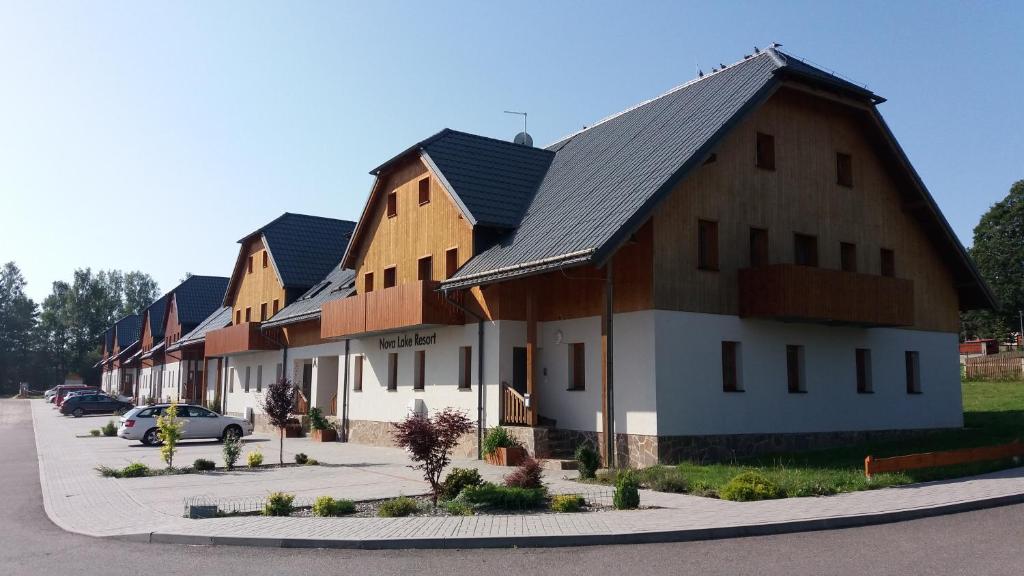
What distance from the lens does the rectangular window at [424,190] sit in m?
26.2

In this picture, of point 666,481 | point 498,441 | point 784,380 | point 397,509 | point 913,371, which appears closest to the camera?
point 397,509

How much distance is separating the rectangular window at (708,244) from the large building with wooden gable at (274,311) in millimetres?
18016

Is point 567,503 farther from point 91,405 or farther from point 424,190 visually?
point 91,405

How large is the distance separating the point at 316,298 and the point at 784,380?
21.6 meters

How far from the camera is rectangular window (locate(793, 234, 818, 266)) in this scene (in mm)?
22062

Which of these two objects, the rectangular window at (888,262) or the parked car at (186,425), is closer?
the rectangular window at (888,262)

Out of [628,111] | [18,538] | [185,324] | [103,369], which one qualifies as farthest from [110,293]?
[18,538]

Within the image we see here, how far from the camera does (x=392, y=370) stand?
27938 millimetres

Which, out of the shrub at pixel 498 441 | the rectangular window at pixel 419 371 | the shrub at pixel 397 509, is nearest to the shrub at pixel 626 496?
the shrub at pixel 397 509

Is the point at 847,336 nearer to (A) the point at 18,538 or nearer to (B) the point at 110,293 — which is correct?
(A) the point at 18,538

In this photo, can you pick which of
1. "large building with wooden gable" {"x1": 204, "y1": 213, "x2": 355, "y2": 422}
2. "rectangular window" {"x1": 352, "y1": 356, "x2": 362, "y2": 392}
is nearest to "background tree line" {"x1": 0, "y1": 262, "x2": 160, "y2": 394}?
"large building with wooden gable" {"x1": 204, "y1": 213, "x2": 355, "y2": 422}

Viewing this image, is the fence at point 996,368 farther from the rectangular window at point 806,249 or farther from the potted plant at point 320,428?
the potted plant at point 320,428

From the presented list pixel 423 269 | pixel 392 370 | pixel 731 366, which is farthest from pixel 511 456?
pixel 392 370

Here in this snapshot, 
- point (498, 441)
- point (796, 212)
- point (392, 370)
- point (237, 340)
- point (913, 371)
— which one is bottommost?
point (498, 441)
